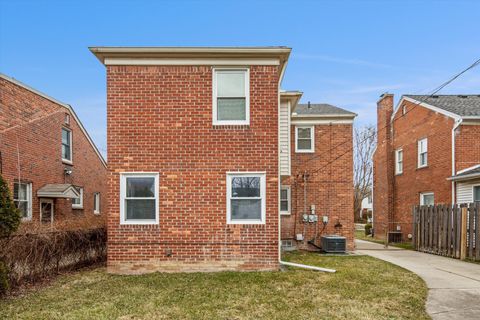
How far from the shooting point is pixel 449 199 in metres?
15.9

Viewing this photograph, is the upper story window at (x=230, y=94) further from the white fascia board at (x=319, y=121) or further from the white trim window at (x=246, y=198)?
the white fascia board at (x=319, y=121)

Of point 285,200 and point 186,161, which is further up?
point 186,161

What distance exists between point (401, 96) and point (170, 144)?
14.9 metres

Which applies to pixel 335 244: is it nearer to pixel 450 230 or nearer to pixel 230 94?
pixel 450 230

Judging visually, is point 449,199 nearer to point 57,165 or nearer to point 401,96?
point 401,96

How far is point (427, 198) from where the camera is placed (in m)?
17.9

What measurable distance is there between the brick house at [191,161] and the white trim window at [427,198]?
36.4 ft

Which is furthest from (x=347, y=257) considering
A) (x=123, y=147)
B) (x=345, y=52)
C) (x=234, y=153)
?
(x=345, y=52)

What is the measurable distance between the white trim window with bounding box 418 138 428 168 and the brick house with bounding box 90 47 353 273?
11331 mm

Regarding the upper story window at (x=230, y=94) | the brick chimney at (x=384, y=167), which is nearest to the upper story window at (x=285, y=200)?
the upper story window at (x=230, y=94)

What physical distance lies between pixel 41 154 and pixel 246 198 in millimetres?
9730

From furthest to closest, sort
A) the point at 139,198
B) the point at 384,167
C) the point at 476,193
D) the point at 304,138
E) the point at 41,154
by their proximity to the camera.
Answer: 1. the point at 384,167
2. the point at 304,138
3. the point at 41,154
4. the point at 476,193
5. the point at 139,198

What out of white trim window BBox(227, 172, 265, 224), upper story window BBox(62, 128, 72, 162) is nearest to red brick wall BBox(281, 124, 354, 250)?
white trim window BBox(227, 172, 265, 224)

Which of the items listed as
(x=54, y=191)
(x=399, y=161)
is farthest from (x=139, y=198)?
(x=399, y=161)
